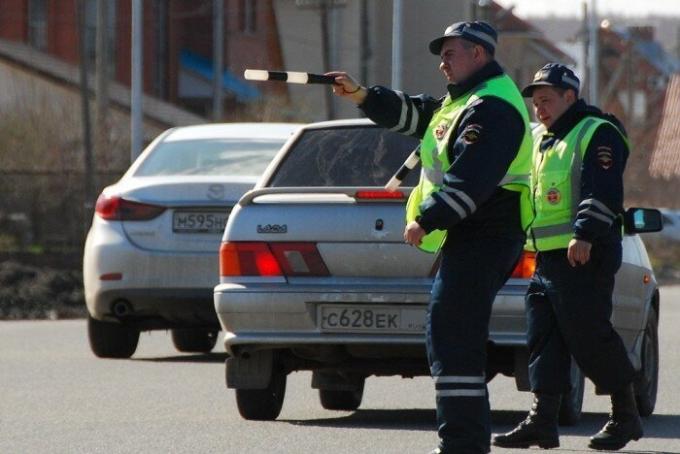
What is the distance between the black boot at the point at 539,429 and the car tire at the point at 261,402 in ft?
5.53

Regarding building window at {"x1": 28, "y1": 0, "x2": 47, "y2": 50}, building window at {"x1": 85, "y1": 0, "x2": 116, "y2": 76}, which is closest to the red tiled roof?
building window at {"x1": 85, "y1": 0, "x2": 116, "y2": 76}

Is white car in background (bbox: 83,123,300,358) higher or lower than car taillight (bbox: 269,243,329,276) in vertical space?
lower

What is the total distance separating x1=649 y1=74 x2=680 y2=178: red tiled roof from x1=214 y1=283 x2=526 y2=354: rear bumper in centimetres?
6803

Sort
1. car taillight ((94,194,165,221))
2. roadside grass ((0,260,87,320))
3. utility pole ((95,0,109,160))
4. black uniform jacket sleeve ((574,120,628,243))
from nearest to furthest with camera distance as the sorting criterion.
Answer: black uniform jacket sleeve ((574,120,628,243)), car taillight ((94,194,165,221)), roadside grass ((0,260,87,320)), utility pole ((95,0,109,160))

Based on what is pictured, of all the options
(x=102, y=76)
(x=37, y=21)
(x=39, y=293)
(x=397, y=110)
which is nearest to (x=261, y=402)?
(x=397, y=110)

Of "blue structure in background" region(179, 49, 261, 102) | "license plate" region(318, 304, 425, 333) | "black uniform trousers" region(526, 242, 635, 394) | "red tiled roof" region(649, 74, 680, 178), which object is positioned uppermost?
"black uniform trousers" region(526, 242, 635, 394)

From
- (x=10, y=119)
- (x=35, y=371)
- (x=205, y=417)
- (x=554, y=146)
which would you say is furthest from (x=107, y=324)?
(x=10, y=119)

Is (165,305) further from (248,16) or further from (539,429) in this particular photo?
(248,16)

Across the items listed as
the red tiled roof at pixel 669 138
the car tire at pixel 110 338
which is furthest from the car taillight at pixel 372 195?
the red tiled roof at pixel 669 138

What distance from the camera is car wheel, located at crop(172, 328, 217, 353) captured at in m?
15.0

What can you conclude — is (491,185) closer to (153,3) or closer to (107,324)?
(107,324)

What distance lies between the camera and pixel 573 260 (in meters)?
8.19

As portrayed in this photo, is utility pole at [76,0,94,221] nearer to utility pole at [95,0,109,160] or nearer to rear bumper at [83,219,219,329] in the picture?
utility pole at [95,0,109,160]

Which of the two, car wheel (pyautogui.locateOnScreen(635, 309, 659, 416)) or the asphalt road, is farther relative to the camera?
car wheel (pyautogui.locateOnScreen(635, 309, 659, 416))
